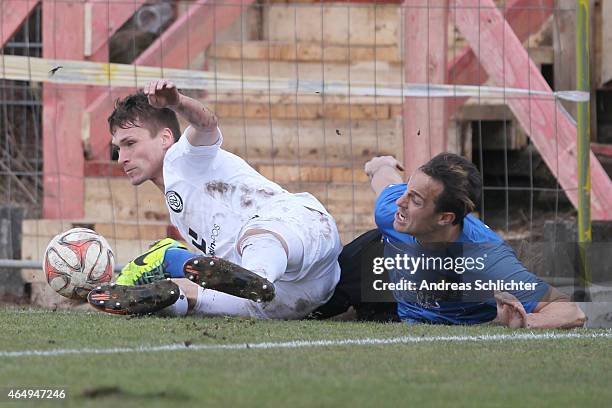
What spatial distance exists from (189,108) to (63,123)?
3.52 meters

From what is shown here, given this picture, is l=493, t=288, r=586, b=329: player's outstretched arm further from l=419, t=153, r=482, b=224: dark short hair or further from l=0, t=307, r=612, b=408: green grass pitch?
l=419, t=153, r=482, b=224: dark short hair

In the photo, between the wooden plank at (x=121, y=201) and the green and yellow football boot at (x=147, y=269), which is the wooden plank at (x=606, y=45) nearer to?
the wooden plank at (x=121, y=201)

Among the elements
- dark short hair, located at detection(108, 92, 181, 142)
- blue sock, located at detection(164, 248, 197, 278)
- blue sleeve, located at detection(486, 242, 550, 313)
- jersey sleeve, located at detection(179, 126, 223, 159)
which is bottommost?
blue sleeve, located at detection(486, 242, 550, 313)

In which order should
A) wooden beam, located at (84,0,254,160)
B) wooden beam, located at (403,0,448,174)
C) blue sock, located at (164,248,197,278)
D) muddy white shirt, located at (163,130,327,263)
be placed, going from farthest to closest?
wooden beam, located at (84,0,254,160), wooden beam, located at (403,0,448,174), muddy white shirt, located at (163,130,327,263), blue sock, located at (164,248,197,278)

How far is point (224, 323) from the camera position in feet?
19.1

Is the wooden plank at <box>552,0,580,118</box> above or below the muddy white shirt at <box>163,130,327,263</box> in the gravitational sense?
above

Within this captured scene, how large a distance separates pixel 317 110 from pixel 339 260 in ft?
12.4

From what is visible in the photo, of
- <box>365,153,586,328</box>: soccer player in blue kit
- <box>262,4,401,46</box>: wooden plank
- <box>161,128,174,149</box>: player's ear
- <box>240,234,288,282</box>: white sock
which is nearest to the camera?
<box>240,234,288,282</box>: white sock

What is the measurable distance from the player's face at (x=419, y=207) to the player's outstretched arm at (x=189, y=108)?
0.99 m

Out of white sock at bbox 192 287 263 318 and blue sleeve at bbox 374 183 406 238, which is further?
blue sleeve at bbox 374 183 406 238

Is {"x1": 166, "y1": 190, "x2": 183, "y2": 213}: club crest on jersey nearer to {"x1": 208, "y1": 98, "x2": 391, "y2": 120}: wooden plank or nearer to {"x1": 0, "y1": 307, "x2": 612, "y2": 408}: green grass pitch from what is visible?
{"x1": 0, "y1": 307, "x2": 612, "y2": 408}: green grass pitch

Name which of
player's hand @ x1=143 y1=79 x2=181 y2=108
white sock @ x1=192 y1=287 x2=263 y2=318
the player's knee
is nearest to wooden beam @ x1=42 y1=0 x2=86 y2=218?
white sock @ x1=192 y1=287 x2=263 y2=318

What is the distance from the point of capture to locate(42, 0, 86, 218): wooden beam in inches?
363

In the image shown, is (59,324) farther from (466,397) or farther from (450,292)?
(466,397)
